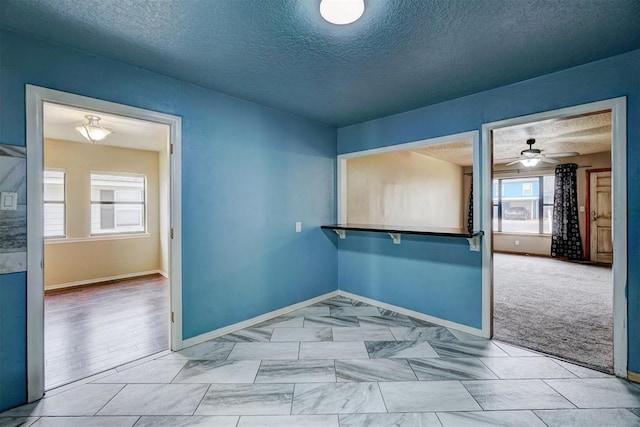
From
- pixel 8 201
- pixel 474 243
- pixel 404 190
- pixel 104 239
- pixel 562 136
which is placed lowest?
pixel 104 239

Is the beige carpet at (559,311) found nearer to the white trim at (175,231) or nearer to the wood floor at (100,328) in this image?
the white trim at (175,231)

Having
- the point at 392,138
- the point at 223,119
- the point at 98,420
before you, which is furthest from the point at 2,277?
the point at 392,138

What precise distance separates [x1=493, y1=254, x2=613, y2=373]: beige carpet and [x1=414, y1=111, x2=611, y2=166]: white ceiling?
2356mm

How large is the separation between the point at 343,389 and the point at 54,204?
18.6 ft

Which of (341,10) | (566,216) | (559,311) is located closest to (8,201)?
(341,10)

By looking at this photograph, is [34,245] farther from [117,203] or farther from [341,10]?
[117,203]

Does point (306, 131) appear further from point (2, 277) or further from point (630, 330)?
point (630, 330)

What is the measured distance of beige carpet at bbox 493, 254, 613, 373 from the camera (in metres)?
2.70

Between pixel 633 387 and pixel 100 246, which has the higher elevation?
pixel 100 246

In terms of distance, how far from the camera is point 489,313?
290cm

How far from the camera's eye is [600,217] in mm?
6887

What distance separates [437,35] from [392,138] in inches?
68.9

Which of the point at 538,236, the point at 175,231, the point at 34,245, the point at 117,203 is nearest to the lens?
the point at 34,245

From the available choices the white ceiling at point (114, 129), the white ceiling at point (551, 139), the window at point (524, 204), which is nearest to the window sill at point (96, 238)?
the white ceiling at point (114, 129)
